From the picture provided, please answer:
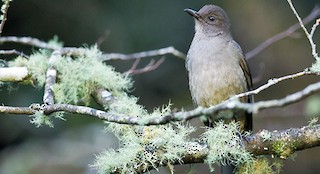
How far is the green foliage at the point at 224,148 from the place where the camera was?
113 inches

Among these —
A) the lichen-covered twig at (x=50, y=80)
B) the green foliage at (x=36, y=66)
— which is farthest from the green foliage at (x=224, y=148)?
the green foliage at (x=36, y=66)

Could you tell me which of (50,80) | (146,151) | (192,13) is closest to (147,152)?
(146,151)

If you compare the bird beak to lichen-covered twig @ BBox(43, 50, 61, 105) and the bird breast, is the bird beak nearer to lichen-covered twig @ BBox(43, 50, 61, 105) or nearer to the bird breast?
the bird breast

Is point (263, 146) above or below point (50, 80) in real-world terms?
below

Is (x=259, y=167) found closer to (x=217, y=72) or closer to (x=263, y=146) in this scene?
(x=263, y=146)

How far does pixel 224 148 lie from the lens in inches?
114

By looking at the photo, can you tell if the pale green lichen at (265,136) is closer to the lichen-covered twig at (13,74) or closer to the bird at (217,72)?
the bird at (217,72)

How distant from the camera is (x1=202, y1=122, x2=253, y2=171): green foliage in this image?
2.87 metres

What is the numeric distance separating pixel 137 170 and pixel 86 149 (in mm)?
2789

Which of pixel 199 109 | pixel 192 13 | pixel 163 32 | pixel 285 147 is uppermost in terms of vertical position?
pixel 163 32

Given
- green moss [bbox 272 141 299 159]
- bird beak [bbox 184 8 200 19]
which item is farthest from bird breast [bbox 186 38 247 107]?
green moss [bbox 272 141 299 159]

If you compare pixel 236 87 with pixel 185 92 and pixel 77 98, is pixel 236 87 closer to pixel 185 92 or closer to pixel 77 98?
pixel 77 98

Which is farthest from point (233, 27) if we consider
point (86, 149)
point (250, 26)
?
point (86, 149)

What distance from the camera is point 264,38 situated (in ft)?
20.6
